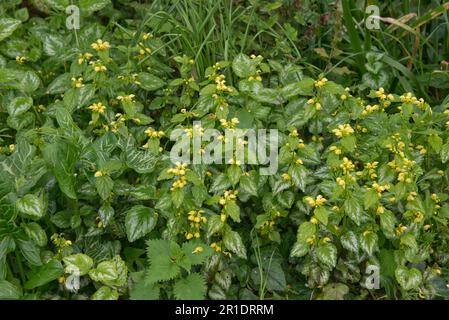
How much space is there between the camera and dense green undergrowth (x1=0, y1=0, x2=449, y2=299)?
8.25ft

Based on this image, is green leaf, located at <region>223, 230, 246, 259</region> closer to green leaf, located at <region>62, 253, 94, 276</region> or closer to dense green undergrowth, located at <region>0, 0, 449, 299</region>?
dense green undergrowth, located at <region>0, 0, 449, 299</region>

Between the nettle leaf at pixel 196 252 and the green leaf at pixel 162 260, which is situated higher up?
the green leaf at pixel 162 260

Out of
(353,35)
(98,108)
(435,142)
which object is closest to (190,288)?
(98,108)

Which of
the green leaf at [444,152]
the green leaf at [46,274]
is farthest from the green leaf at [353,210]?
the green leaf at [46,274]

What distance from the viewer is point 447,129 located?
2859mm

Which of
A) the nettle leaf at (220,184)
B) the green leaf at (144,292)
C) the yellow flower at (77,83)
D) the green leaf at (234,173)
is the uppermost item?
the yellow flower at (77,83)

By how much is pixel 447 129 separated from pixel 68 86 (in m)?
1.63

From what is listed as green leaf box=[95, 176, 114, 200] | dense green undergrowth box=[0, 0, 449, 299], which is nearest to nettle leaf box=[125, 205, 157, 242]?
dense green undergrowth box=[0, 0, 449, 299]

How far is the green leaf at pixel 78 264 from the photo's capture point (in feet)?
7.98

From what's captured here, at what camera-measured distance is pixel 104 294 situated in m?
2.41

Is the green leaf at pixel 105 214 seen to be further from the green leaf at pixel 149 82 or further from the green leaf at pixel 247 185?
the green leaf at pixel 149 82
